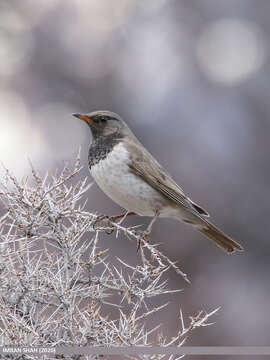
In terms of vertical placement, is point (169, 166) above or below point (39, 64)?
below

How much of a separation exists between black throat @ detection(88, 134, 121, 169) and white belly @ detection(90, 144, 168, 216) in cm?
3

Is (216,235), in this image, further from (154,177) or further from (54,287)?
(54,287)

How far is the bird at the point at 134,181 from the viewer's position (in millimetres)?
3412

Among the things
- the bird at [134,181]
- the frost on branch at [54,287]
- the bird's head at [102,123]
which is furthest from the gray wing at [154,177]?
the frost on branch at [54,287]

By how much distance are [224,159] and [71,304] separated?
7.69 meters

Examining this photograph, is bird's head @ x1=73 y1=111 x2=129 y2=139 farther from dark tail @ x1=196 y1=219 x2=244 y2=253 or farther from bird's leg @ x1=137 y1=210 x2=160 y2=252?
dark tail @ x1=196 y1=219 x2=244 y2=253

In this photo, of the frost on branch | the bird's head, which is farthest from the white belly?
the frost on branch

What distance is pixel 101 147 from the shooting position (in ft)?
11.7

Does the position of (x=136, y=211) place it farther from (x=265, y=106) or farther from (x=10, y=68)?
(x=265, y=106)

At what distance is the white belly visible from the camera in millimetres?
3393

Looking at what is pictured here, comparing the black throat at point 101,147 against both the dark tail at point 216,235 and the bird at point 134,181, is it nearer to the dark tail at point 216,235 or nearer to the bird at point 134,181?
the bird at point 134,181

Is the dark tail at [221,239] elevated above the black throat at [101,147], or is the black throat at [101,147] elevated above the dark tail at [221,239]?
the black throat at [101,147]

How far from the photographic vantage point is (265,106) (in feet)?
34.4

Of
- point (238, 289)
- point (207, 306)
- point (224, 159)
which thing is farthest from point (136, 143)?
point (224, 159)
